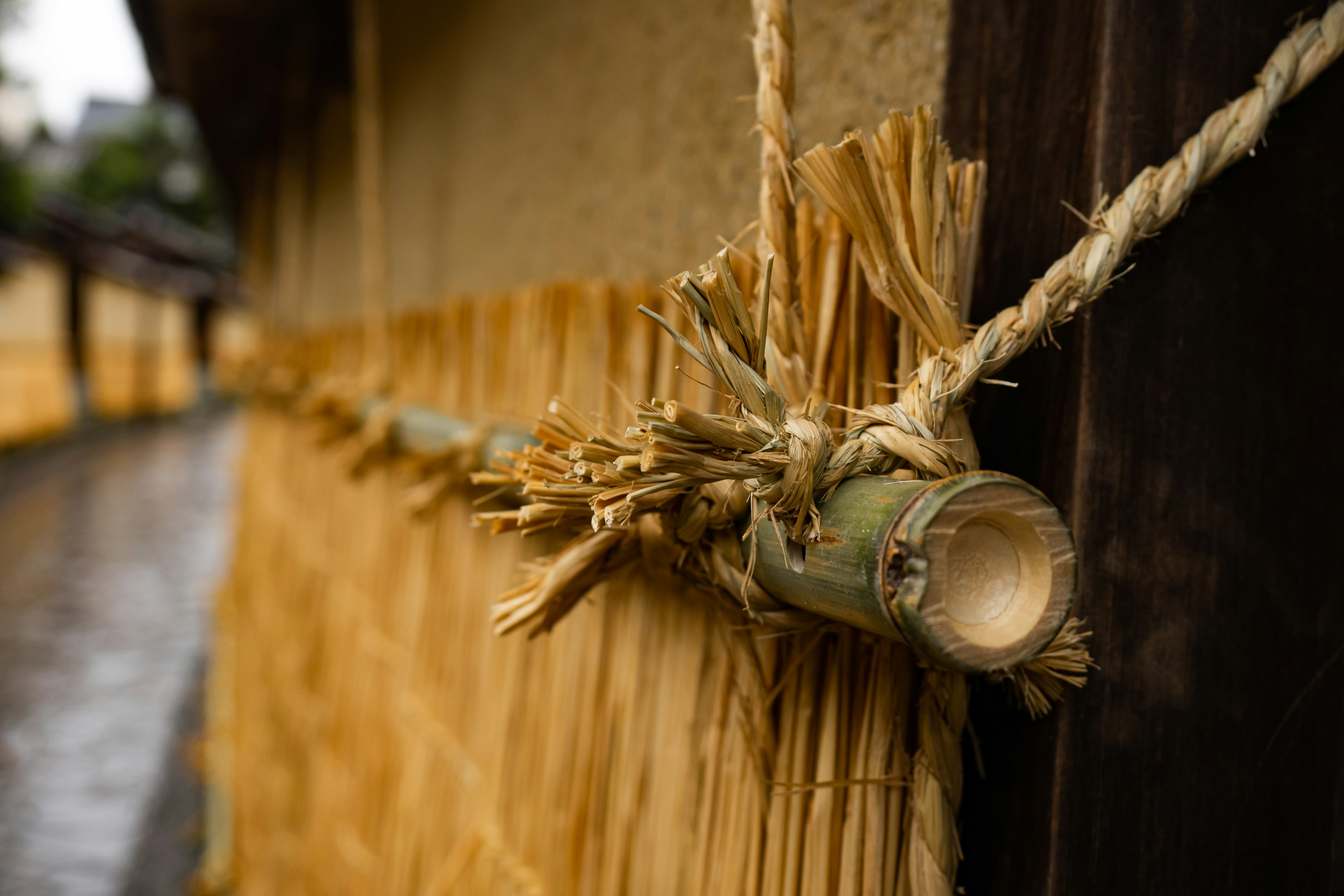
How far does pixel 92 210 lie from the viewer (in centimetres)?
2355

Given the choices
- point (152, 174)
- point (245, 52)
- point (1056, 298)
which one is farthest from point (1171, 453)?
point (152, 174)

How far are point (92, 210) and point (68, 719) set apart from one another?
23.7 metres

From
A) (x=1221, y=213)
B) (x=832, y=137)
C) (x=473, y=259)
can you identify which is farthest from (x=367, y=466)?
(x=1221, y=213)

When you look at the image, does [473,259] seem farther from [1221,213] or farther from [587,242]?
[1221,213]

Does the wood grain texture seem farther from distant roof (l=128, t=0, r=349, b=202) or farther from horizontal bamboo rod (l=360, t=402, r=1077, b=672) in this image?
distant roof (l=128, t=0, r=349, b=202)

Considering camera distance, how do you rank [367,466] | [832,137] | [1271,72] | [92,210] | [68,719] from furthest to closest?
[92,210], [68,719], [367,466], [832,137], [1271,72]

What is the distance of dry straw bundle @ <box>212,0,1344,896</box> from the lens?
17.2 inches

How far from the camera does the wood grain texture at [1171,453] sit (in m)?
0.49

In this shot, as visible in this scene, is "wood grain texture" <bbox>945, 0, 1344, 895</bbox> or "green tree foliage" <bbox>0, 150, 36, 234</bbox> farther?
"green tree foliage" <bbox>0, 150, 36, 234</bbox>

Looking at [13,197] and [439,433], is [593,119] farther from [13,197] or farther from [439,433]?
[13,197]

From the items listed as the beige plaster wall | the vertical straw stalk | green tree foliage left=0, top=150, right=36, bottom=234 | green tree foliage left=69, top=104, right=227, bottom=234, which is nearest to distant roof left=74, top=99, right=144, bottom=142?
green tree foliage left=69, top=104, right=227, bottom=234

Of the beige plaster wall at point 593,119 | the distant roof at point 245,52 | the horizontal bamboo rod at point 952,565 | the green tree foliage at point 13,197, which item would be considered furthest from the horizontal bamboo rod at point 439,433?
the green tree foliage at point 13,197

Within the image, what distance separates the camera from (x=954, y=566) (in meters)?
0.41

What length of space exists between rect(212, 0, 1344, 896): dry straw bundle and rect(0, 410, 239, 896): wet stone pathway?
117 inches
